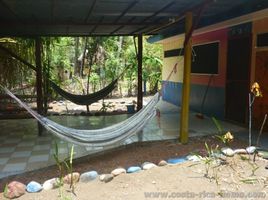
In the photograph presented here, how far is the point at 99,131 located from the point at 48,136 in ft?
6.48

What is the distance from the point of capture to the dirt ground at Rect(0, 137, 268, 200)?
9.45ft

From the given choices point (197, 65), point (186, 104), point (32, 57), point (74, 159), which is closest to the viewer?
point (74, 159)

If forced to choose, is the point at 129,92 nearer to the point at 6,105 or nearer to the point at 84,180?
the point at 6,105

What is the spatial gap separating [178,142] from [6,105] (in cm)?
494

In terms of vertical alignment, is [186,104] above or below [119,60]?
below

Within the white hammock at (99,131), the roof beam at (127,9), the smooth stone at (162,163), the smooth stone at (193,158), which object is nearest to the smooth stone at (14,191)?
the white hammock at (99,131)

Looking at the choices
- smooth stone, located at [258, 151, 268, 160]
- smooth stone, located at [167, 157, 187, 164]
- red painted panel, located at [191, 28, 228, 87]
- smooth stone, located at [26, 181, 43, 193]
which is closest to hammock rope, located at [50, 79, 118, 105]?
red painted panel, located at [191, 28, 228, 87]

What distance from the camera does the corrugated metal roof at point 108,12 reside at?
13.6ft

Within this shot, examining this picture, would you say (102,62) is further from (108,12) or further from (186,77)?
(186,77)

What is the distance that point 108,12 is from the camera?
189 inches

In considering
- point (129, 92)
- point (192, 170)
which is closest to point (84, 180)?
point (192, 170)

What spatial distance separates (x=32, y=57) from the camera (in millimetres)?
8461

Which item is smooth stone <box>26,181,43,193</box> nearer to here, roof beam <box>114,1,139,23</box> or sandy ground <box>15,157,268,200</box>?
sandy ground <box>15,157,268,200</box>

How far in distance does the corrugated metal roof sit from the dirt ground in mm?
1946
